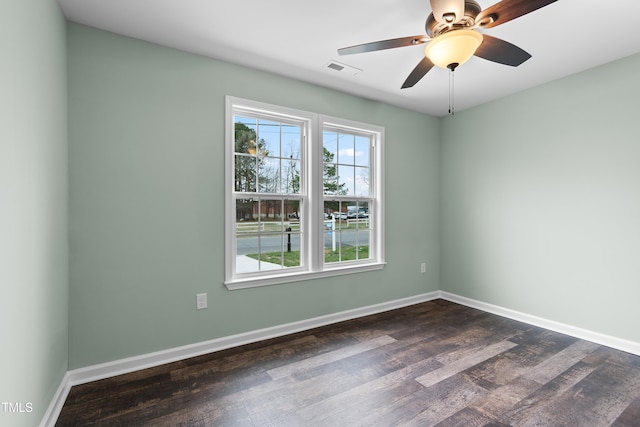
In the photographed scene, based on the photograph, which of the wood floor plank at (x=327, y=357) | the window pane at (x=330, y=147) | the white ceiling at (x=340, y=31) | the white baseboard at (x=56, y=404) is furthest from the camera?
the window pane at (x=330, y=147)

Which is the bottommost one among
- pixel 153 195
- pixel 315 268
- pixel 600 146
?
pixel 315 268

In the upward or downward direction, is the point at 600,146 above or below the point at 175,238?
above

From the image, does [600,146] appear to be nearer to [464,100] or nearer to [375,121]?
[464,100]

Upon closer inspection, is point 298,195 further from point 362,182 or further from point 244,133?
point 362,182

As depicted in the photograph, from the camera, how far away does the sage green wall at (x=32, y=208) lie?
126cm

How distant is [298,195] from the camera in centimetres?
322

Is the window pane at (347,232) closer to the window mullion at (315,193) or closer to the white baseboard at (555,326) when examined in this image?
the window mullion at (315,193)

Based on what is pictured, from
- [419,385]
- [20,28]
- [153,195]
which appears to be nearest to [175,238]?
[153,195]

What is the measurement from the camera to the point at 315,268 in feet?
10.7

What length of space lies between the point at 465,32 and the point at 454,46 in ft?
0.28

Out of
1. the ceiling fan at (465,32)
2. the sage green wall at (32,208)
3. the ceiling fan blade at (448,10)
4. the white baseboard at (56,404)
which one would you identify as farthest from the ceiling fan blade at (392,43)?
the white baseboard at (56,404)

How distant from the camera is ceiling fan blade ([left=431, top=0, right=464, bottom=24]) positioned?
64.4 inches

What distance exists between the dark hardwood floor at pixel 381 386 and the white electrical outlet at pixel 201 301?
0.42 m

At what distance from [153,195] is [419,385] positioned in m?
2.49
